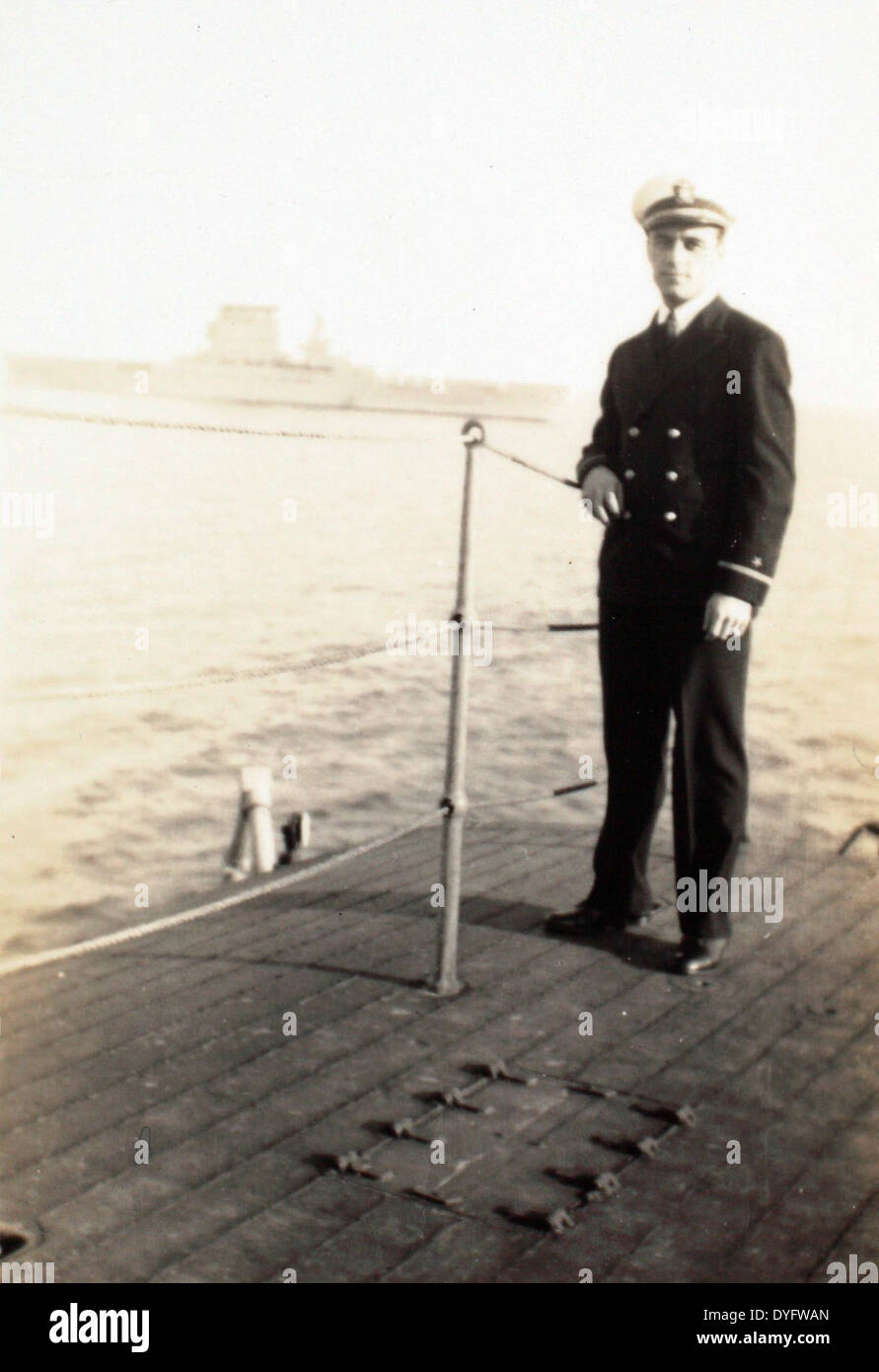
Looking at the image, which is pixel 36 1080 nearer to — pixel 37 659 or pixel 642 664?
pixel 642 664

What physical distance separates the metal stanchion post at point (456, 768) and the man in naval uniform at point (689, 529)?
52 cm

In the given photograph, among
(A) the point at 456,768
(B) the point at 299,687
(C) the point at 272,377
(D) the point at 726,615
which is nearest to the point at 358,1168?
(A) the point at 456,768

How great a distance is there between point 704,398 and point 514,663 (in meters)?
16.7

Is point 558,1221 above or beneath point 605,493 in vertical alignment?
beneath

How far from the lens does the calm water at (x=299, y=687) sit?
12.1 m

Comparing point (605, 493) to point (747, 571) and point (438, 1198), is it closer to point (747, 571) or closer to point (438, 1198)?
point (747, 571)

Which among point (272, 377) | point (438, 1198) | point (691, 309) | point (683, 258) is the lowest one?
point (438, 1198)

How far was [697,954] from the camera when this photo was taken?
3.62 m

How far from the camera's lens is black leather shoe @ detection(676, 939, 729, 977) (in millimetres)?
3602

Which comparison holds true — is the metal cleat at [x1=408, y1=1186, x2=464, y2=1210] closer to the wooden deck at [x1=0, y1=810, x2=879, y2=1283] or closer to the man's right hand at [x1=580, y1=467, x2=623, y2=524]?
the wooden deck at [x1=0, y1=810, x2=879, y2=1283]

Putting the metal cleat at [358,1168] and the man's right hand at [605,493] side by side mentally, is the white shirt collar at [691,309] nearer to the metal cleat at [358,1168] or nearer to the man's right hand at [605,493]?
the man's right hand at [605,493]

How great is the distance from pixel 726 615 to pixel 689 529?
0.84ft

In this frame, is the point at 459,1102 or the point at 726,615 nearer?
the point at 459,1102
